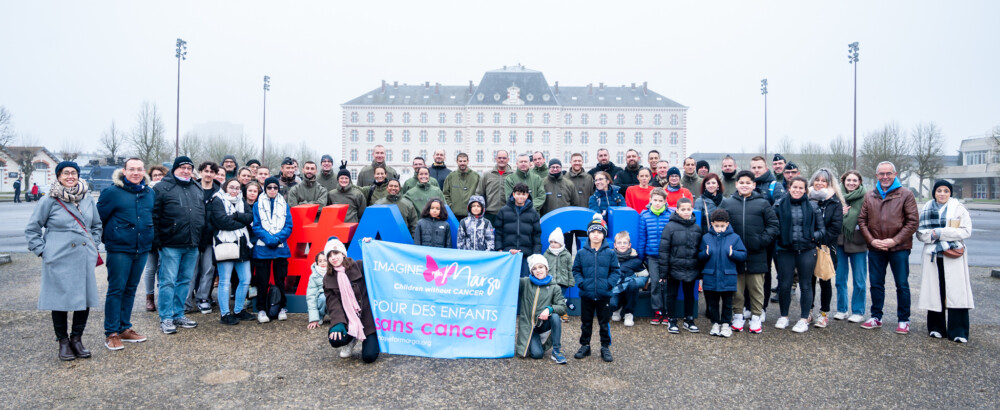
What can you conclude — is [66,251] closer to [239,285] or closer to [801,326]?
[239,285]

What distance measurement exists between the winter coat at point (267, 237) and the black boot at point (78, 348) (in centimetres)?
205

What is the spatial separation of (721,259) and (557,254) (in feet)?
6.90

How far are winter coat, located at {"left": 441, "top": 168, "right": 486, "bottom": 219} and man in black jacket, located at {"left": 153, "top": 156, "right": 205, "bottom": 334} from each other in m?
3.98

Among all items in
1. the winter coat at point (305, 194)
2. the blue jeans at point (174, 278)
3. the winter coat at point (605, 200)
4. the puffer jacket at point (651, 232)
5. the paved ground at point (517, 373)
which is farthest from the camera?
the winter coat at point (305, 194)

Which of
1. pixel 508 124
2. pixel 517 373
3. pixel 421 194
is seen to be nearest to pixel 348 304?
pixel 517 373

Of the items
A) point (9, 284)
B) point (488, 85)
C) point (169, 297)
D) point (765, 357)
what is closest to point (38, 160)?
point (488, 85)

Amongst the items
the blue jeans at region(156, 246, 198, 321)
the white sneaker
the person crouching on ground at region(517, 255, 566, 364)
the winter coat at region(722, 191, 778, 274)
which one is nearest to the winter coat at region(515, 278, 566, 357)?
the person crouching on ground at region(517, 255, 566, 364)

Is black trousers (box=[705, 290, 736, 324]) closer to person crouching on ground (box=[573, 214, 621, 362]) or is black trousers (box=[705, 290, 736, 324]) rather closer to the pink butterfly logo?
person crouching on ground (box=[573, 214, 621, 362])

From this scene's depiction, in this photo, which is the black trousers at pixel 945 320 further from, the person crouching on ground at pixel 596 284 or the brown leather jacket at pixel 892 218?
the person crouching on ground at pixel 596 284

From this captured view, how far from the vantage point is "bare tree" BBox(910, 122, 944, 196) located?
149ft

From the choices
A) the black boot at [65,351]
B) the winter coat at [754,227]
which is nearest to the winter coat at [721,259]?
the winter coat at [754,227]

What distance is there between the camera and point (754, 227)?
695 centimetres

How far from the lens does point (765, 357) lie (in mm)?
5922

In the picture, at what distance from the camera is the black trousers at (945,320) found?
6555mm
